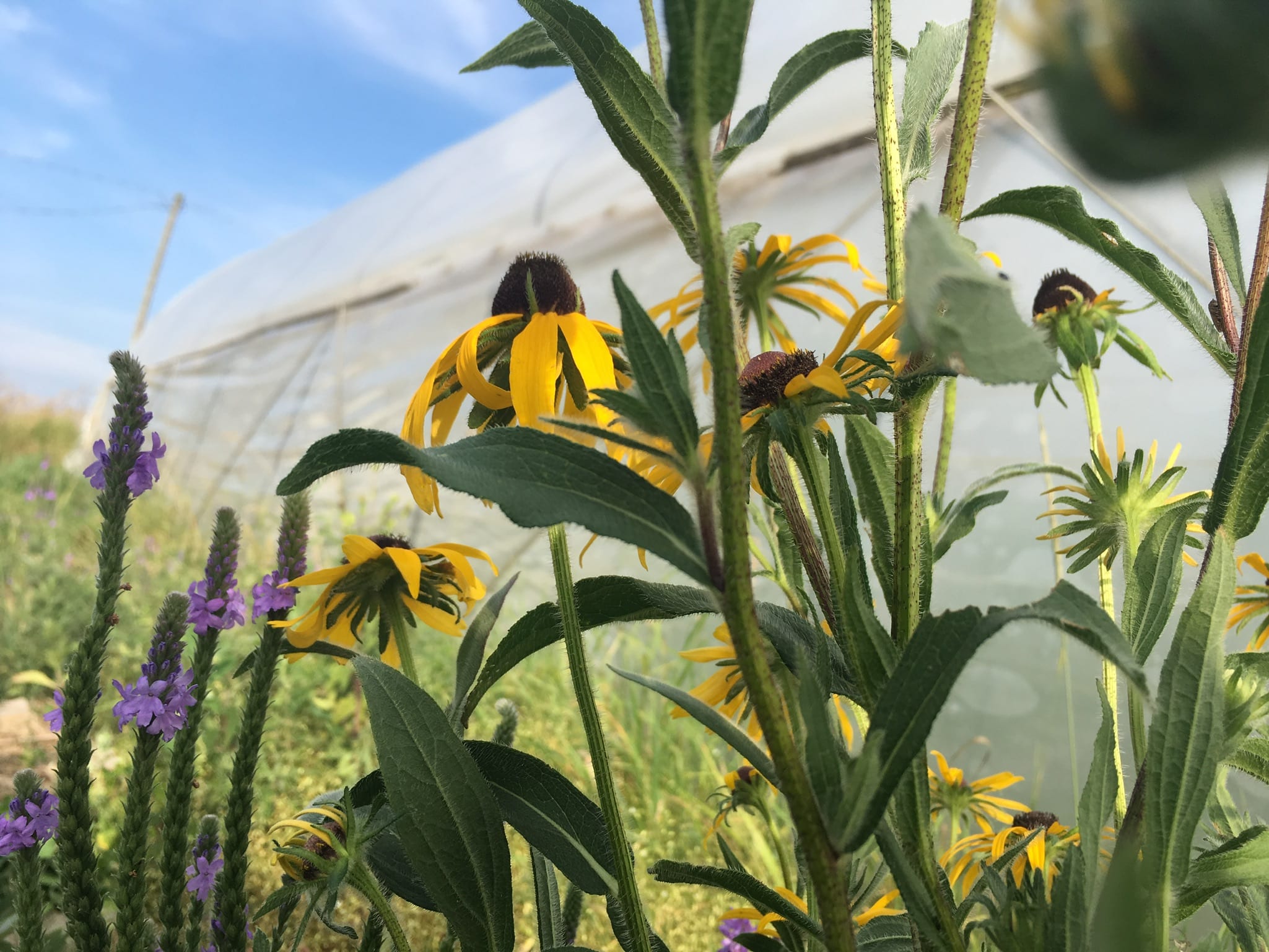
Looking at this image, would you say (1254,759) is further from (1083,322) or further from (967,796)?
(1083,322)

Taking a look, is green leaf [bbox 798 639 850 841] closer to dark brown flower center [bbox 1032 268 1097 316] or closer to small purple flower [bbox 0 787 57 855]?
small purple flower [bbox 0 787 57 855]

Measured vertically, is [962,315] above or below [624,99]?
below

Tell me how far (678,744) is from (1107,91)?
218 cm

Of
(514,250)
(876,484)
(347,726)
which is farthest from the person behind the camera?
(514,250)

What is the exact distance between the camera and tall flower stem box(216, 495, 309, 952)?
0.52 metres

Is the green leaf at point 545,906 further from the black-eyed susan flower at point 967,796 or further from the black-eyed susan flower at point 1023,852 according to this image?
the black-eyed susan flower at point 967,796

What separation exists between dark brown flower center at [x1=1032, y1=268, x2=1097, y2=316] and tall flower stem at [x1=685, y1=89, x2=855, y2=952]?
2.36 feet

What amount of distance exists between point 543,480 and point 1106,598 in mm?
542

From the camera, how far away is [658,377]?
274 mm

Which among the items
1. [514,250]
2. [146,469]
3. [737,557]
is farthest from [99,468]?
[514,250]

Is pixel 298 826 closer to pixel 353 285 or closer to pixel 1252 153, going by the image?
pixel 1252 153

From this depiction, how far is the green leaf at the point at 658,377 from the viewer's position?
0.27 m

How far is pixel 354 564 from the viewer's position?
2.00 feet

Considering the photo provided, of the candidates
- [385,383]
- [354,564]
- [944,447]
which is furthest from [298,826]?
[385,383]
